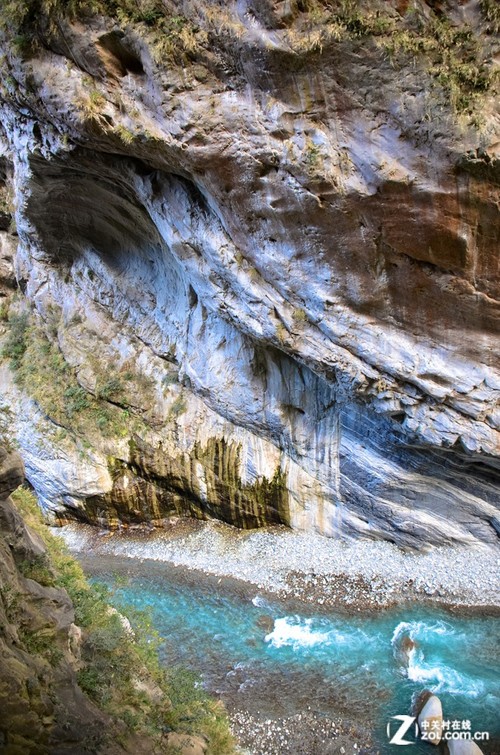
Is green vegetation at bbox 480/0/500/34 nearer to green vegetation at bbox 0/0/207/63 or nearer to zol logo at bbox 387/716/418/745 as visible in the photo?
green vegetation at bbox 0/0/207/63

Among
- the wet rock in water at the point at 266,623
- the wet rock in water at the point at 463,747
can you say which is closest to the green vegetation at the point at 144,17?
the wet rock in water at the point at 266,623

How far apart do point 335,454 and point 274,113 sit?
7.77 m

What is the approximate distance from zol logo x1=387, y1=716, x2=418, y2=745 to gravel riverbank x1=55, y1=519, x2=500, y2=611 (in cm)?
260

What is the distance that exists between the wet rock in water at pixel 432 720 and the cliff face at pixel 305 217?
158 inches

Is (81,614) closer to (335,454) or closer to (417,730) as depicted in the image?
(417,730)

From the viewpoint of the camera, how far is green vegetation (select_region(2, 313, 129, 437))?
1364 cm

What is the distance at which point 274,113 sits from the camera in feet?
24.5

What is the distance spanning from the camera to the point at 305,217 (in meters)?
7.98

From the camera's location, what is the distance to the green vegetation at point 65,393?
1364 cm

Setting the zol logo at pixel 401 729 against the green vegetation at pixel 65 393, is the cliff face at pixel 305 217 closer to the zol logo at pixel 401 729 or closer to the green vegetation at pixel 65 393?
the green vegetation at pixel 65 393

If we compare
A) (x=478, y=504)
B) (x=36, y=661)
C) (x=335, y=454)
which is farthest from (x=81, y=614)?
(x=478, y=504)

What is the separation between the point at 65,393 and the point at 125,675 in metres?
9.70

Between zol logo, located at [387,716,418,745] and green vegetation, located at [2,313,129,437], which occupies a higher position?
green vegetation, located at [2,313,129,437]

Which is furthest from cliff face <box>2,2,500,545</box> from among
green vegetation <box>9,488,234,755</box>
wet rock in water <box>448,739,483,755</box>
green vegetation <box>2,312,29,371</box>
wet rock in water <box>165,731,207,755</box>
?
wet rock in water <box>165,731,207,755</box>
